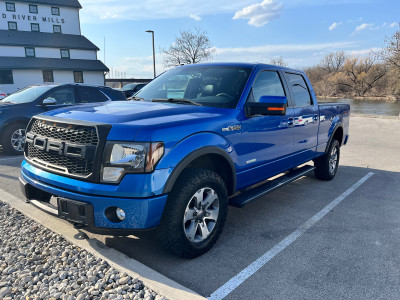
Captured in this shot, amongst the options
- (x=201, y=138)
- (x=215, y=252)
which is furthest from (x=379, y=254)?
(x=201, y=138)

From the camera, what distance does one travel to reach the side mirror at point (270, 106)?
322 centimetres

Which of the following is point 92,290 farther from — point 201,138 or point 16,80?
point 16,80

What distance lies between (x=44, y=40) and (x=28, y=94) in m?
35.9

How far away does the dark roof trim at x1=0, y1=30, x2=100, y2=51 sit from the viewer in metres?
35.7

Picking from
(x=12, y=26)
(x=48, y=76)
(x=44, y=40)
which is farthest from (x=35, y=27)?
(x=48, y=76)

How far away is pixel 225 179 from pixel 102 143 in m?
1.46

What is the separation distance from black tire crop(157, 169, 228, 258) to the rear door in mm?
Result: 1927

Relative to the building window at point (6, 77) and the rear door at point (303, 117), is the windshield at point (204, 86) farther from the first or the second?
the building window at point (6, 77)

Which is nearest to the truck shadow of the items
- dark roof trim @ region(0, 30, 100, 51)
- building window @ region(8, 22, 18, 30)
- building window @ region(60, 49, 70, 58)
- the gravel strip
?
the gravel strip

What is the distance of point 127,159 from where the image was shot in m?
2.46

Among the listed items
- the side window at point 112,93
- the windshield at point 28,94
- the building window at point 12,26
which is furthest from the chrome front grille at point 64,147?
the building window at point 12,26

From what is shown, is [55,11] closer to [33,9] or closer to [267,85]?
[33,9]

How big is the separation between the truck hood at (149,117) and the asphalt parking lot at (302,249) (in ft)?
2.95

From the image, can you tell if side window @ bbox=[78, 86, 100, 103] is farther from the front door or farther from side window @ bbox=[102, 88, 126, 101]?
the front door
